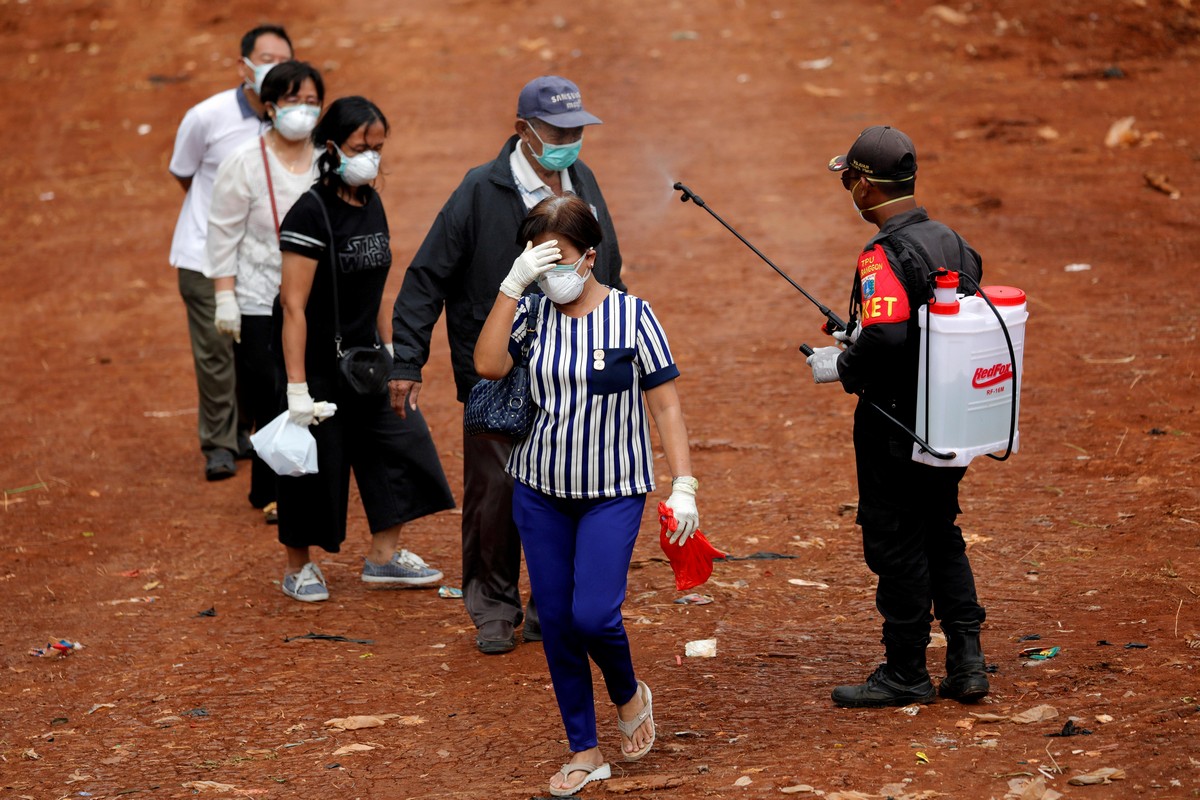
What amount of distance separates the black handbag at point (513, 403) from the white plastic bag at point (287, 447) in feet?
5.24

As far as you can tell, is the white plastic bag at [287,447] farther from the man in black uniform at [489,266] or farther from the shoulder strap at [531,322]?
the shoulder strap at [531,322]

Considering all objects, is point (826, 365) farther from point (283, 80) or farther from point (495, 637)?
point (283, 80)

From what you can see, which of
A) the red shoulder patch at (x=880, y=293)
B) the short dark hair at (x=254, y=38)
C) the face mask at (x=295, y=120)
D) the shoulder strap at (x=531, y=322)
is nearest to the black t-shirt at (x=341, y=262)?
the face mask at (x=295, y=120)

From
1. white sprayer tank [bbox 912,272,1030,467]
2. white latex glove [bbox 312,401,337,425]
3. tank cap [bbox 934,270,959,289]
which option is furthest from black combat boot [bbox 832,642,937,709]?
white latex glove [bbox 312,401,337,425]

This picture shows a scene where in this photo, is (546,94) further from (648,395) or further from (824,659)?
(824,659)

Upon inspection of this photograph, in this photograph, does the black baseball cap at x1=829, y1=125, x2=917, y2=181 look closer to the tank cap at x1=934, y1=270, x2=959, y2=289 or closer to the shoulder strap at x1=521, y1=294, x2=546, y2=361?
the tank cap at x1=934, y1=270, x2=959, y2=289

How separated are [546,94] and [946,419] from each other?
1954mm

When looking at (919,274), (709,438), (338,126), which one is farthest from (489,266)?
(709,438)

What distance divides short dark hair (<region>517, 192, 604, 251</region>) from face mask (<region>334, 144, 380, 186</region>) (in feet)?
5.58

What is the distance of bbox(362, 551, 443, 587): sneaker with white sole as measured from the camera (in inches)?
256

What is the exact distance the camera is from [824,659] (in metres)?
5.28

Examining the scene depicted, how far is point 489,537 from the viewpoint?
18.4 ft

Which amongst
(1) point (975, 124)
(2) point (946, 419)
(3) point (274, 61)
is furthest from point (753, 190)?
(2) point (946, 419)

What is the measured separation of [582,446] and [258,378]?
143 inches
